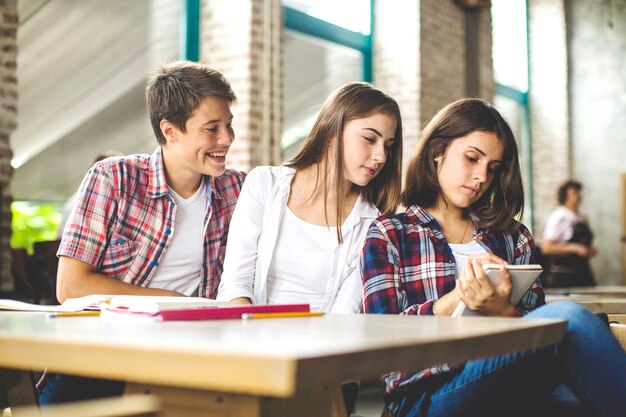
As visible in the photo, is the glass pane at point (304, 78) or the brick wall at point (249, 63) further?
the glass pane at point (304, 78)

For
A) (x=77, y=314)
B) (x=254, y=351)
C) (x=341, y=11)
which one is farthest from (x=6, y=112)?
(x=254, y=351)

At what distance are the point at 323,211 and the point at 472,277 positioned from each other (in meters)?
0.70

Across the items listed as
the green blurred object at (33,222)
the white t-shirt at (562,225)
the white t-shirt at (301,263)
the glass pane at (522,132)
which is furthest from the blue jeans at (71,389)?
the glass pane at (522,132)

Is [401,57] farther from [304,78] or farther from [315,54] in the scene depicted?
[304,78]

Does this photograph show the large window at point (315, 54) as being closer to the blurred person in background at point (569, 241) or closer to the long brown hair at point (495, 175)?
the blurred person in background at point (569, 241)

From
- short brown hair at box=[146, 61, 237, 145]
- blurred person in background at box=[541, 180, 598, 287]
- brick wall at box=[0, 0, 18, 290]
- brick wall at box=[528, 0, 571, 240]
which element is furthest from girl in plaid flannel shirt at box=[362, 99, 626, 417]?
brick wall at box=[528, 0, 571, 240]

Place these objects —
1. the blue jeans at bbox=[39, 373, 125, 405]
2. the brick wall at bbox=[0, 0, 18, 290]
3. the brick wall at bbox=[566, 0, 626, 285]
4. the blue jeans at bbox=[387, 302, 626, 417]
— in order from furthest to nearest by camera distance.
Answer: the brick wall at bbox=[566, 0, 626, 285], the brick wall at bbox=[0, 0, 18, 290], the blue jeans at bbox=[39, 373, 125, 405], the blue jeans at bbox=[387, 302, 626, 417]

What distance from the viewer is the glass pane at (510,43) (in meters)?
10.1

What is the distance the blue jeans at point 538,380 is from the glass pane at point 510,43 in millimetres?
8473

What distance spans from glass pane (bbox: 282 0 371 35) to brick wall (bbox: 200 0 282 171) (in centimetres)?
83

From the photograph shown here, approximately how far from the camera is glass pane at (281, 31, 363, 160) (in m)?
6.61

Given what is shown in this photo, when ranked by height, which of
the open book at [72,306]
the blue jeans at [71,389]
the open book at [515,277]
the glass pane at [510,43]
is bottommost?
the blue jeans at [71,389]

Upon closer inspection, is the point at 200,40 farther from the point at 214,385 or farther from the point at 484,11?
the point at 214,385

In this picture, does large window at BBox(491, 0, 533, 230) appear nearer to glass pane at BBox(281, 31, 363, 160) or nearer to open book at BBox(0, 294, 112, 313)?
glass pane at BBox(281, 31, 363, 160)
